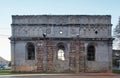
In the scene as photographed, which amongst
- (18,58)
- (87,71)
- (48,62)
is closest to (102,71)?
(87,71)

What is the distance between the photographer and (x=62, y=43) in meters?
44.2

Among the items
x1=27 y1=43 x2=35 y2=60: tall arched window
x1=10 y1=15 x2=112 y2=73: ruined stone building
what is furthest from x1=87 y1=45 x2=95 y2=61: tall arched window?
x1=27 y1=43 x2=35 y2=60: tall arched window

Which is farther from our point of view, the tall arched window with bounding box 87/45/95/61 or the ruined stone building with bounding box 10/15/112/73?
the tall arched window with bounding box 87/45/95/61

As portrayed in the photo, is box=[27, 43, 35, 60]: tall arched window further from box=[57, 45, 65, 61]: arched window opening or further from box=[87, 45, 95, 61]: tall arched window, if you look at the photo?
box=[87, 45, 95, 61]: tall arched window

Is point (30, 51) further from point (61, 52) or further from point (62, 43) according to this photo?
point (62, 43)

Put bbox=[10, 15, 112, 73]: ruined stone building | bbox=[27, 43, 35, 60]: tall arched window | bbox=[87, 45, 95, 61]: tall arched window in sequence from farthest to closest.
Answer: bbox=[27, 43, 35, 60]: tall arched window → bbox=[87, 45, 95, 61]: tall arched window → bbox=[10, 15, 112, 73]: ruined stone building

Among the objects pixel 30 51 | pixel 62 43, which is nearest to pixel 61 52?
pixel 62 43

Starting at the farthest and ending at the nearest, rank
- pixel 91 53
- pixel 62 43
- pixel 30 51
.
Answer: pixel 30 51, pixel 91 53, pixel 62 43

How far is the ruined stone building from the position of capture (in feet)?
144

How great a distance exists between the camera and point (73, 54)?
144 ft

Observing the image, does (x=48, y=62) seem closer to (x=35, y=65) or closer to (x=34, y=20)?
(x=35, y=65)

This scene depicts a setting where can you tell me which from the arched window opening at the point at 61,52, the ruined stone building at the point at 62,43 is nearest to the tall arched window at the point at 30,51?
the ruined stone building at the point at 62,43

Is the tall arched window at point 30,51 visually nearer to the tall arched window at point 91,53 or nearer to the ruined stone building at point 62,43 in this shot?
the ruined stone building at point 62,43

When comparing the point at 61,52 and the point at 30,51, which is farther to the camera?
the point at 61,52
